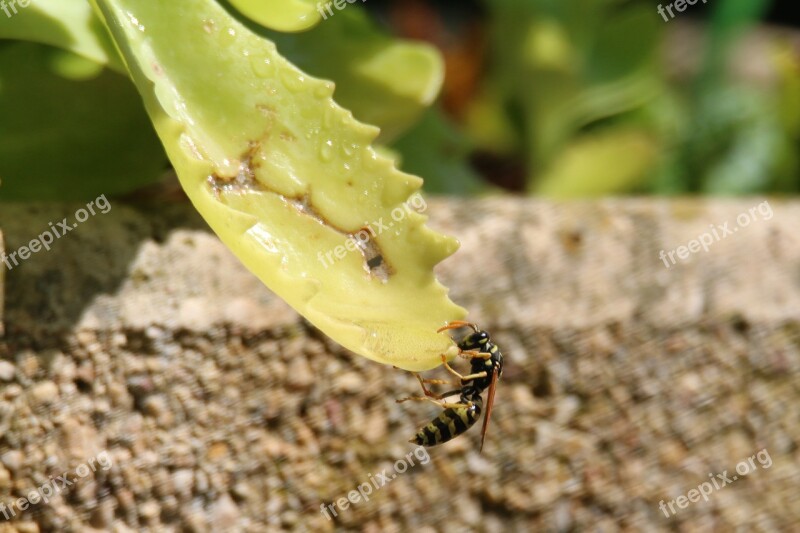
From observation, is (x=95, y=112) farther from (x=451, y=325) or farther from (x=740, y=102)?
(x=740, y=102)

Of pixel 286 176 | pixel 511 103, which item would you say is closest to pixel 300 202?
pixel 286 176


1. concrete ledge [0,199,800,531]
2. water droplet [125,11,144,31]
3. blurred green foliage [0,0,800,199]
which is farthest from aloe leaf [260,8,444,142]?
water droplet [125,11,144,31]

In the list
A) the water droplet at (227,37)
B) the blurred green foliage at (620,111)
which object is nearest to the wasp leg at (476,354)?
the water droplet at (227,37)

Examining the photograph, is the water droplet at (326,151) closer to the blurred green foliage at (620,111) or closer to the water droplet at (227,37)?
the water droplet at (227,37)

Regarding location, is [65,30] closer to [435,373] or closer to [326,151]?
[326,151]

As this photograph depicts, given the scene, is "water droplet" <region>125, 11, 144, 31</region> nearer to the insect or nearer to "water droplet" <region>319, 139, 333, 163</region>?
"water droplet" <region>319, 139, 333, 163</region>

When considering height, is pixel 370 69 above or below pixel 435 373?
above

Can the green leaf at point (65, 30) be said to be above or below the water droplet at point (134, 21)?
below
